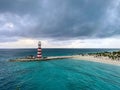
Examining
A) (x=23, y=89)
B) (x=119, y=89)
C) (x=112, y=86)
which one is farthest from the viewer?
(x=112, y=86)

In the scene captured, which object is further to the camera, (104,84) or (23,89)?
(104,84)

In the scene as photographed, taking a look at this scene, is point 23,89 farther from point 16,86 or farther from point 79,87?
point 79,87

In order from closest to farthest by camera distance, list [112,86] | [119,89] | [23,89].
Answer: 1. [23,89]
2. [119,89]
3. [112,86]

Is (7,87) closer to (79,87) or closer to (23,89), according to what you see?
(23,89)

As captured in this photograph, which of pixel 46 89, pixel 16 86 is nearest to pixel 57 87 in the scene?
pixel 46 89

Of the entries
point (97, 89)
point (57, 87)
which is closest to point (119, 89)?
point (97, 89)

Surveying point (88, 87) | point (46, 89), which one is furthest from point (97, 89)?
point (46, 89)

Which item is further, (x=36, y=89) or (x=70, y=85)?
(x=70, y=85)

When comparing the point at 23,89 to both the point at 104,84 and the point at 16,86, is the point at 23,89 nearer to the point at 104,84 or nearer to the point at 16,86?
the point at 16,86
